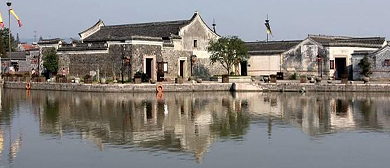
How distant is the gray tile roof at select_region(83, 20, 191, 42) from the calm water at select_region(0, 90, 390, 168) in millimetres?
14561

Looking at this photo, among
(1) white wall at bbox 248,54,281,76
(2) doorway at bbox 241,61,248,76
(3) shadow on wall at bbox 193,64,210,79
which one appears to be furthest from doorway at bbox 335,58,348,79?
(3) shadow on wall at bbox 193,64,210,79

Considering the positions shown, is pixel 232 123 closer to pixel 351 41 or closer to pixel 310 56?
pixel 310 56

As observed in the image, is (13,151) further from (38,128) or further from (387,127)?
(387,127)

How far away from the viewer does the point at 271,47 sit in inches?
2205

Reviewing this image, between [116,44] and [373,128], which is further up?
[116,44]

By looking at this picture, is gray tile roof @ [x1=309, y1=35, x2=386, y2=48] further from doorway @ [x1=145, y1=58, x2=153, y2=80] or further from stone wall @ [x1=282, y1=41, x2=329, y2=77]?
doorway @ [x1=145, y1=58, x2=153, y2=80]

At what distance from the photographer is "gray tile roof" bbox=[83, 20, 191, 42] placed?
Answer: 51969 mm

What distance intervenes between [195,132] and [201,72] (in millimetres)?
31878

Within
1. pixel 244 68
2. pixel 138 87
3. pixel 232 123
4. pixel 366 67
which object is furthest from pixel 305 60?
pixel 232 123

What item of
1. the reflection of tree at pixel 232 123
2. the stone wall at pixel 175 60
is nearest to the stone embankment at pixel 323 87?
the stone wall at pixel 175 60

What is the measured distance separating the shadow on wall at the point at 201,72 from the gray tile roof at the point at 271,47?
4361mm

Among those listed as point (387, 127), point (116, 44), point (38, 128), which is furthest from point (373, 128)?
point (116, 44)

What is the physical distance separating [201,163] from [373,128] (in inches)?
389

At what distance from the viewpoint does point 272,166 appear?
1631cm
